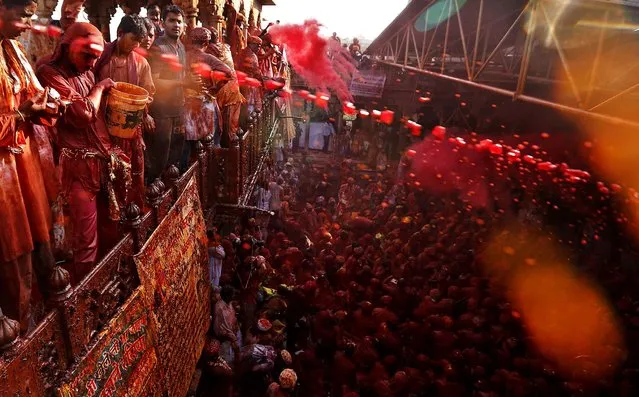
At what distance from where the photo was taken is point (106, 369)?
2586 mm

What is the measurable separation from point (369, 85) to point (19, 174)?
54.3 ft

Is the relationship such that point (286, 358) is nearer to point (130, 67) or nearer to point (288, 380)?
point (288, 380)

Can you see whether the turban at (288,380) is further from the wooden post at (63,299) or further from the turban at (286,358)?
the wooden post at (63,299)

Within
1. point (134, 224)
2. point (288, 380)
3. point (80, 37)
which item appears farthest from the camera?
point (288, 380)

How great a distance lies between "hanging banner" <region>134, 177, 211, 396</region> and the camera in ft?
11.4

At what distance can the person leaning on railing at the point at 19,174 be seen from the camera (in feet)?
8.64

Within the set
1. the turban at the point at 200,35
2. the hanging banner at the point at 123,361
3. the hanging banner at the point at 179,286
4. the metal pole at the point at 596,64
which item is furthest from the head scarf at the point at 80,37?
the metal pole at the point at 596,64

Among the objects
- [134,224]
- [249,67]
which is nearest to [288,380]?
[134,224]

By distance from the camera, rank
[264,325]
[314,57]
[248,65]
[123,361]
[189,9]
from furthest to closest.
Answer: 1. [314,57]
2. [248,65]
3. [189,9]
4. [264,325]
5. [123,361]

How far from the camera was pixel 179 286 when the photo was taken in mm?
4031

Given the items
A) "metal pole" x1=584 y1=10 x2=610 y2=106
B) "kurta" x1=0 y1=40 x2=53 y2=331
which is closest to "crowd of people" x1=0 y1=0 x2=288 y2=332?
"kurta" x1=0 y1=40 x2=53 y2=331

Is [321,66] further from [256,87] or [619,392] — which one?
[619,392]

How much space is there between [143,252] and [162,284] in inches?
18.2

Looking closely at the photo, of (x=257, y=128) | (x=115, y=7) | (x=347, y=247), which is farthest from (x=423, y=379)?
(x=115, y=7)
